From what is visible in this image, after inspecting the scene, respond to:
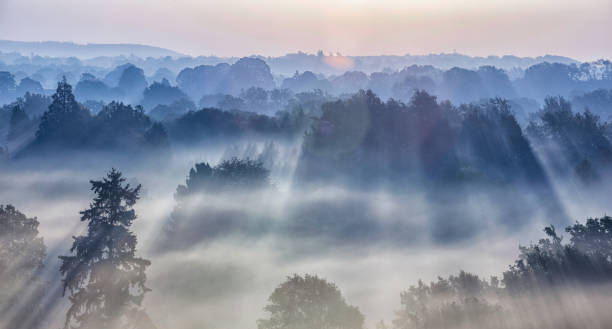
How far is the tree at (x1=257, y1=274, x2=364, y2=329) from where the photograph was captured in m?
29.5

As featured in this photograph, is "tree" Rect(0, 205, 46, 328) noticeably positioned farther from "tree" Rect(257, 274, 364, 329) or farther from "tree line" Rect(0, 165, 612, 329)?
"tree" Rect(257, 274, 364, 329)

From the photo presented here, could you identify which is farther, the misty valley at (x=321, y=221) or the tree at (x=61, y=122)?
the tree at (x=61, y=122)

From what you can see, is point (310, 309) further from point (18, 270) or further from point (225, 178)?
point (225, 178)

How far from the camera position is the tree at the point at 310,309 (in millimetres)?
29531

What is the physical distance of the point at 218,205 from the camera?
60.1m

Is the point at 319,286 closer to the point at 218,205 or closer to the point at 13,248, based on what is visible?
the point at 13,248

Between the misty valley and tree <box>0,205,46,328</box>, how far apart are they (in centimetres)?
11

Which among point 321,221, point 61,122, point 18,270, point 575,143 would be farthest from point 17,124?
point 575,143

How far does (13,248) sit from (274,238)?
37.0m

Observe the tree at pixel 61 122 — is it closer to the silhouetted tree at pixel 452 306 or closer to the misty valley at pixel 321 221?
the misty valley at pixel 321 221

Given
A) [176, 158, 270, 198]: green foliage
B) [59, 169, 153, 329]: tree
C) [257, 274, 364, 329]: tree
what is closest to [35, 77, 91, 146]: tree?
[176, 158, 270, 198]: green foliage

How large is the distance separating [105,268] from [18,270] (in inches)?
373

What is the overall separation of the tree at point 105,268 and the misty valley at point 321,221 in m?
0.10

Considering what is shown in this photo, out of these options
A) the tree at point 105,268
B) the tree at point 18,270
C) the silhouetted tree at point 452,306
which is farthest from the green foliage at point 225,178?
the tree at point 105,268
